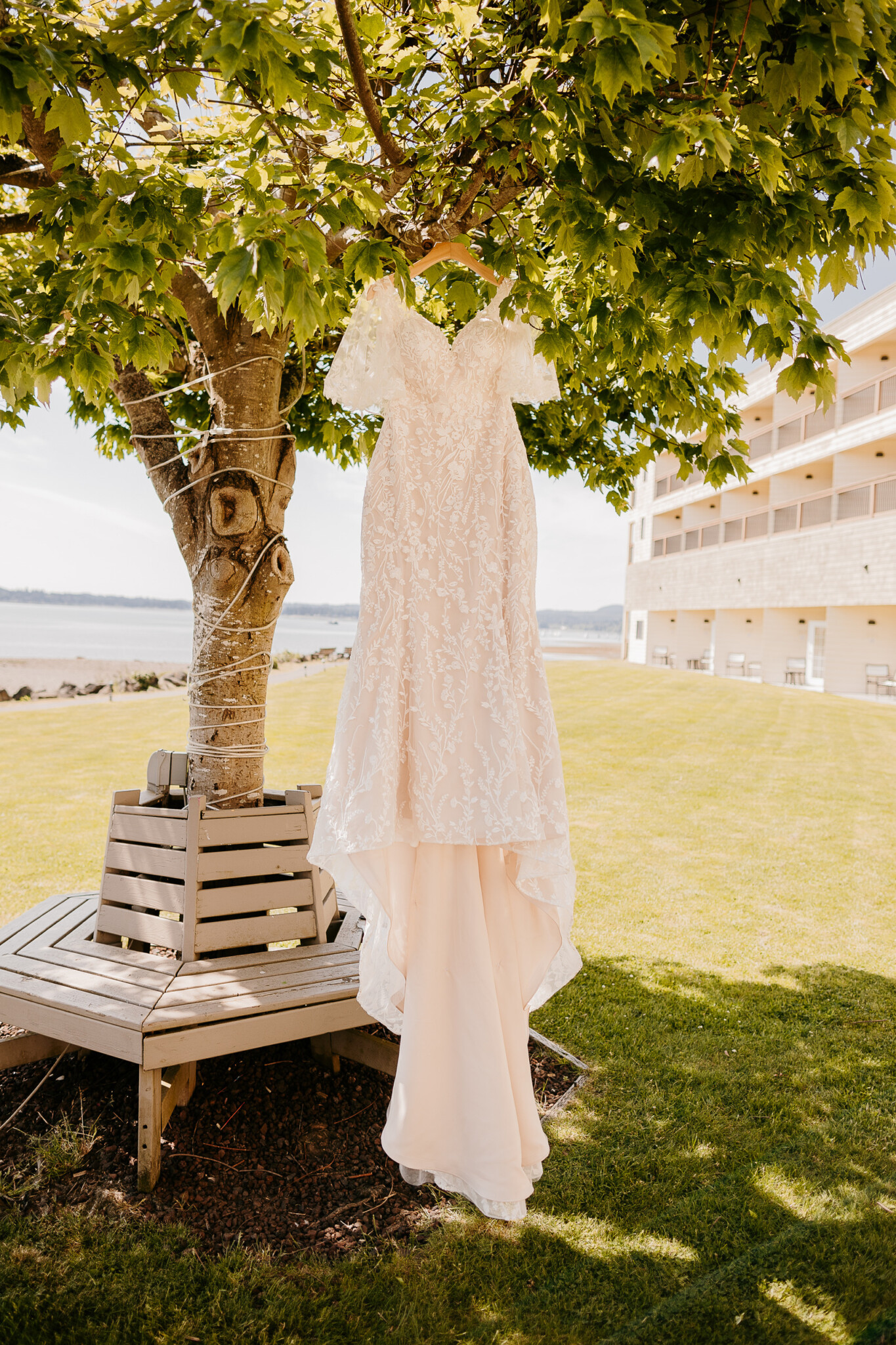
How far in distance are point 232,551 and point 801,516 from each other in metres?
24.1

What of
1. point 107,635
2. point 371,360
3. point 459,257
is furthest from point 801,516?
point 107,635

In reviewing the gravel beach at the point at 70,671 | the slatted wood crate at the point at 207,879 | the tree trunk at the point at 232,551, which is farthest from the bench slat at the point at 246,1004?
the gravel beach at the point at 70,671

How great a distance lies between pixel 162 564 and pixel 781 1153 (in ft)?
212

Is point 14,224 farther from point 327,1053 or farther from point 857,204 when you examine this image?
point 327,1053

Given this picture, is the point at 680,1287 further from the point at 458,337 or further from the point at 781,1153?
the point at 458,337

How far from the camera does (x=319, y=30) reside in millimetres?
2535

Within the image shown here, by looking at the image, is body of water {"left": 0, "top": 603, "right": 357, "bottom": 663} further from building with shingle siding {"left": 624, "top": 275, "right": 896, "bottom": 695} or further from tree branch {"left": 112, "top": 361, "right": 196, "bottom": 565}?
building with shingle siding {"left": 624, "top": 275, "right": 896, "bottom": 695}

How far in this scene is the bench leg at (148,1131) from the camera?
2545 millimetres

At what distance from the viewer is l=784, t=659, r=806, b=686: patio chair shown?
25109mm

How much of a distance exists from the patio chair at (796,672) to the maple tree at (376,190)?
947 inches

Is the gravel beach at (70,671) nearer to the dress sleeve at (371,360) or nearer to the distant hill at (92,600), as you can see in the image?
the dress sleeve at (371,360)

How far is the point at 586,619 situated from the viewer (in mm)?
139000

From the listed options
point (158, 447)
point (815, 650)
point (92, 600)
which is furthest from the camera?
point (92, 600)

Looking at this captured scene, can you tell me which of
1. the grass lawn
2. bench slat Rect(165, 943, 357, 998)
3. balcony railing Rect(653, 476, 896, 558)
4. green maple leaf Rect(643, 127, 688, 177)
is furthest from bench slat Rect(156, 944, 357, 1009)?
balcony railing Rect(653, 476, 896, 558)
